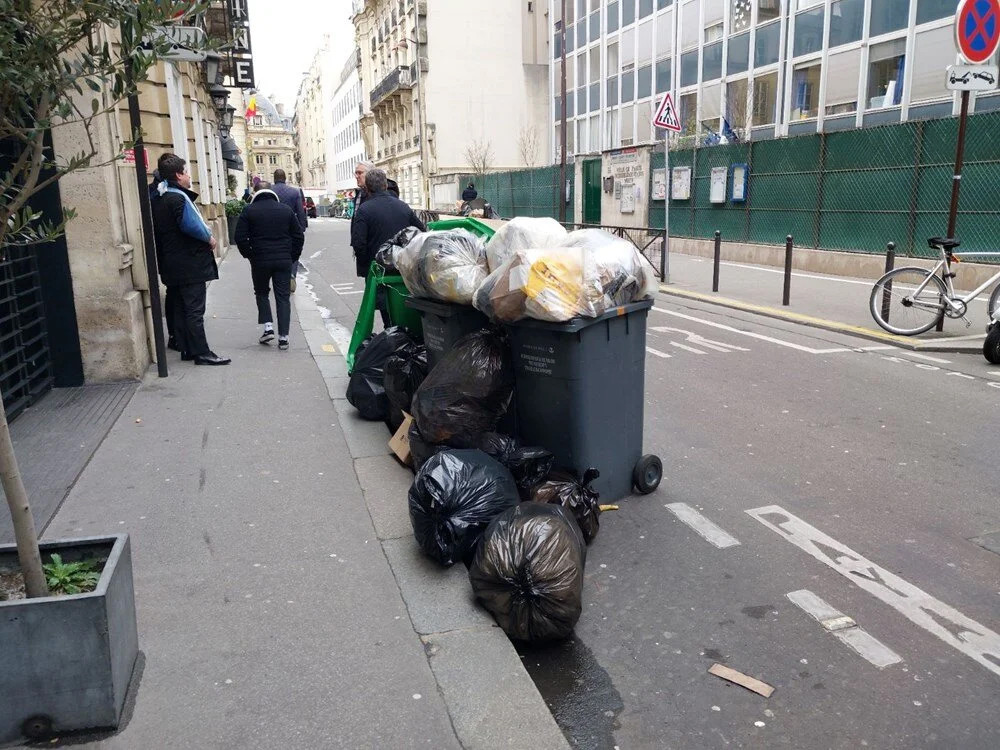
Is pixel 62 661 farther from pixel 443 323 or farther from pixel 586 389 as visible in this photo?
pixel 443 323

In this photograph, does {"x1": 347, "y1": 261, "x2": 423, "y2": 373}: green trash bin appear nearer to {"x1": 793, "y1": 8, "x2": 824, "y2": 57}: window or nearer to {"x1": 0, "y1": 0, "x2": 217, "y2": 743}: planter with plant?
{"x1": 0, "y1": 0, "x2": 217, "y2": 743}: planter with plant

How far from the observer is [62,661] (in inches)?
95.3

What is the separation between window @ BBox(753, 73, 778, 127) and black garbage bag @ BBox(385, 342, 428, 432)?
72.0 ft

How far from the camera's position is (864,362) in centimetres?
820

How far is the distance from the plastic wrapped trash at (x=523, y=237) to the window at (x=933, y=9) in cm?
1803

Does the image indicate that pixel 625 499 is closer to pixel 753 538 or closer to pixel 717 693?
pixel 753 538

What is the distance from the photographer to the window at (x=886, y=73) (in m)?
19.8

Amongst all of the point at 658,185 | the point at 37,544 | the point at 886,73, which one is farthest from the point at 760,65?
the point at 37,544

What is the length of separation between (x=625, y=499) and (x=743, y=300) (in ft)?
28.6

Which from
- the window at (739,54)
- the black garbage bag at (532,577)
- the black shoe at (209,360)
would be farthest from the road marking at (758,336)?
the window at (739,54)

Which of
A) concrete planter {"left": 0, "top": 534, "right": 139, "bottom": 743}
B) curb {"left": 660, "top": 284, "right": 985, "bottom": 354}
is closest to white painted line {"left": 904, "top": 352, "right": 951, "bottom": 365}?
curb {"left": 660, "top": 284, "right": 985, "bottom": 354}

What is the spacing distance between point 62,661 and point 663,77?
102 feet

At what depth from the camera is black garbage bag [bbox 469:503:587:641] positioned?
313cm

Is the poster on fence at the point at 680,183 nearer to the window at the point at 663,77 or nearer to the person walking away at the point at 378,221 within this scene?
the window at the point at 663,77
